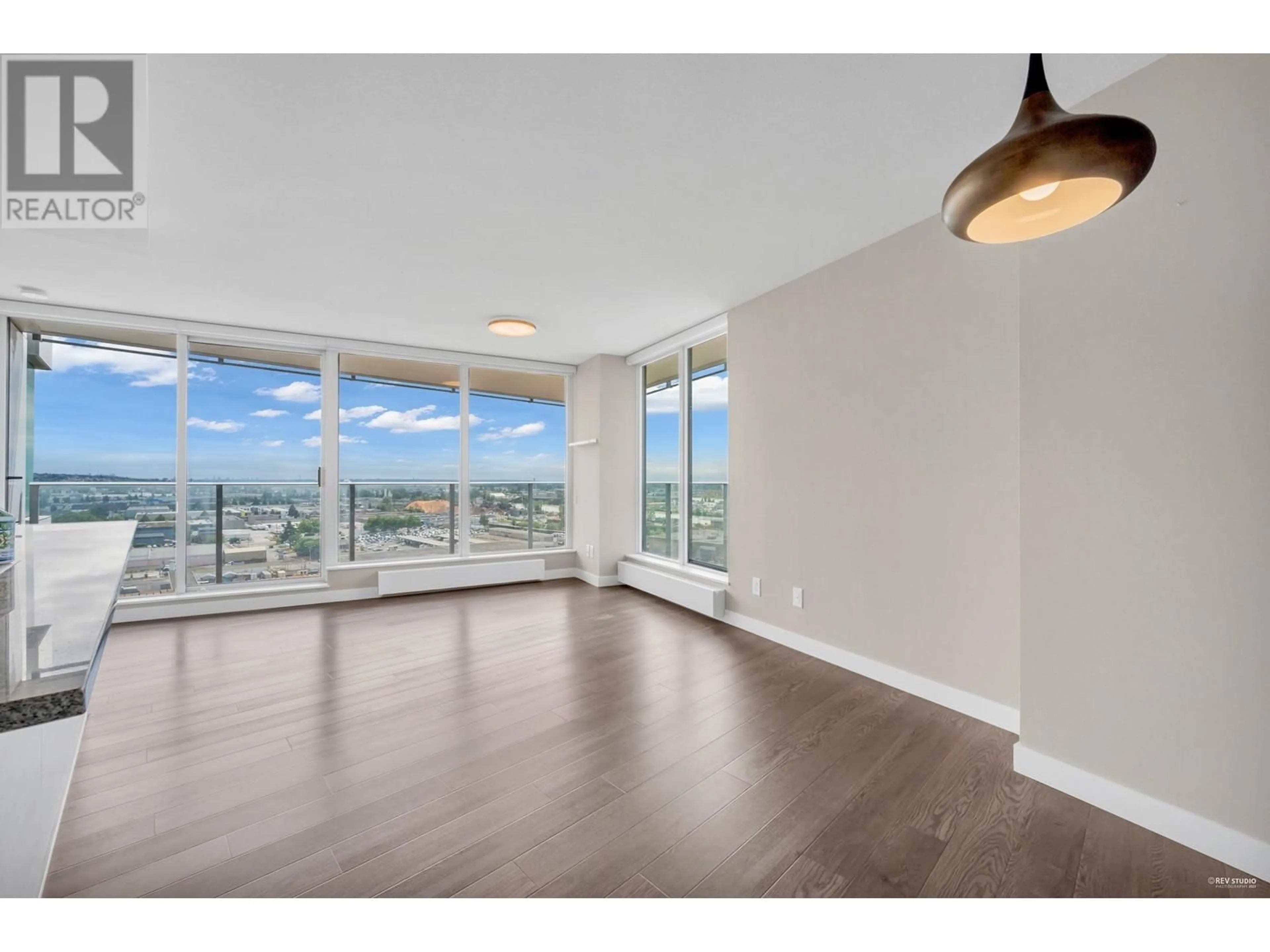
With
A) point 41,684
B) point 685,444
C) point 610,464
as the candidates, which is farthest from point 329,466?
point 41,684

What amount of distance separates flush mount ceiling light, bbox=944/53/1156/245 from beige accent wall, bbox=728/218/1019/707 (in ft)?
4.14

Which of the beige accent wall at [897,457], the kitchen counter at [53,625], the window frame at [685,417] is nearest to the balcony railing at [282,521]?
the window frame at [685,417]

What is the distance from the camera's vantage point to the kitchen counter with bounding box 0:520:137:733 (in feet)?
2.15

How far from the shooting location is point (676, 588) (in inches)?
178

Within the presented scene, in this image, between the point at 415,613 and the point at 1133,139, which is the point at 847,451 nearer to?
the point at 1133,139

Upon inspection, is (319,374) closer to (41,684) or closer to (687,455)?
(687,455)

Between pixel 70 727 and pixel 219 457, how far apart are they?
3.85 meters

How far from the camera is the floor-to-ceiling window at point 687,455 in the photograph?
14.8 feet

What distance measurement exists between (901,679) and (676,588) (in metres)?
2.07

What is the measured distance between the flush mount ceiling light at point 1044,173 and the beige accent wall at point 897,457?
4.14 ft

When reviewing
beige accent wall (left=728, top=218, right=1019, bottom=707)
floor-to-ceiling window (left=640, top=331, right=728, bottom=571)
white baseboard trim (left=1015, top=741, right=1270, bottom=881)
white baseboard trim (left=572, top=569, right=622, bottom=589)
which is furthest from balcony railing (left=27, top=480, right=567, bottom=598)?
white baseboard trim (left=1015, top=741, right=1270, bottom=881)

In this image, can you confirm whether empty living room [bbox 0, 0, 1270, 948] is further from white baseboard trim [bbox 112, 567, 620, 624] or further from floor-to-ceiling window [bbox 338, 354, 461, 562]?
floor-to-ceiling window [bbox 338, 354, 461, 562]

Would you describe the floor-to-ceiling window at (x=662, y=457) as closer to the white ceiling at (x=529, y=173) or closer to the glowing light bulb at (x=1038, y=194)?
the white ceiling at (x=529, y=173)

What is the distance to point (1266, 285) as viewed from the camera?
1461 millimetres
